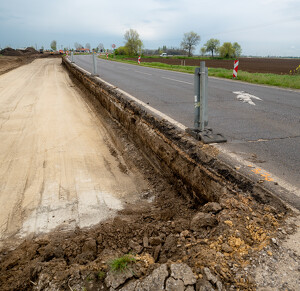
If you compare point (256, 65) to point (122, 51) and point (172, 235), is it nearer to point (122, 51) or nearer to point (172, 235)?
point (172, 235)

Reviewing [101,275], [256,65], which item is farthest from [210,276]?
[256,65]

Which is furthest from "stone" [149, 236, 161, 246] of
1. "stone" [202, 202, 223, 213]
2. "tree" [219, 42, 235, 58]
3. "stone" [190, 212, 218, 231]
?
"tree" [219, 42, 235, 58]

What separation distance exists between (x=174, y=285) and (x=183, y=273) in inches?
4.5

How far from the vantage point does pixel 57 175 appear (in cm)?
458

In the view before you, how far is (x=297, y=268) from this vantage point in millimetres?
1767

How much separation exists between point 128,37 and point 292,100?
83487 mm

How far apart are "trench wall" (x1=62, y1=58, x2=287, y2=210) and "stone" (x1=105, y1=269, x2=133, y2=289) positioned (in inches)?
58.6

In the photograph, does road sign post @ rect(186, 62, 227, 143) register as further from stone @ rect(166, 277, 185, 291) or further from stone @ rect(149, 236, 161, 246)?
stone @ rect(166, 277, 185, 291)

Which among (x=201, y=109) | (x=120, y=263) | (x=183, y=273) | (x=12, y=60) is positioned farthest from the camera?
(x=12, y=60)

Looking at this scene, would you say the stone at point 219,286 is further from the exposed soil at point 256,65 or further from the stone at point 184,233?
the exposed soil at point 256,65

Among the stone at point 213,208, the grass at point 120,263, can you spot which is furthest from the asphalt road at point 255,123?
the grass at point 120,263

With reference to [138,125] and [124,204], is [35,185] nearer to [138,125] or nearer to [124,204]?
[124,204]

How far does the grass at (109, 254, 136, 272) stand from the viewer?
190cm

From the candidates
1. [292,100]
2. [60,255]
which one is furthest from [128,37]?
[60,255]
